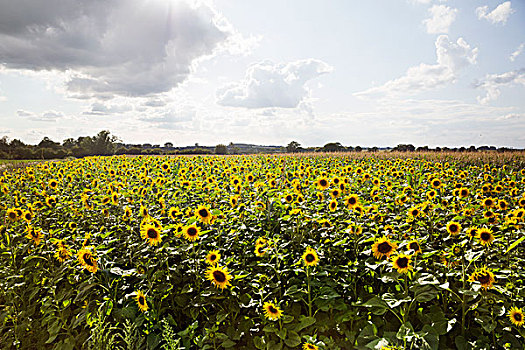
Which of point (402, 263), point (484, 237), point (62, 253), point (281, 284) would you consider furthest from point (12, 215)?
point (484, 237)

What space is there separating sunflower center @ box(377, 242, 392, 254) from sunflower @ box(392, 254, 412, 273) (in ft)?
0.63

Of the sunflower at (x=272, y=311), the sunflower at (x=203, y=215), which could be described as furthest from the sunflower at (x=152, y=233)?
the sunflower at (x=272, y=311)

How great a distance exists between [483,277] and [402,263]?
703mm

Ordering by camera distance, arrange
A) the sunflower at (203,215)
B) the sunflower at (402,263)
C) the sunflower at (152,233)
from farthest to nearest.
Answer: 1. the sunflower at (203,215)
2. the sunflower at (152,233)
3. the sunflower at (402,263)

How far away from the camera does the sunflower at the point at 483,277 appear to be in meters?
2.73

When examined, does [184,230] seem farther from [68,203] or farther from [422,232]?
[68,203]

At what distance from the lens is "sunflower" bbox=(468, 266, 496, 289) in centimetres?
273

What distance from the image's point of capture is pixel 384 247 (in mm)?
2975

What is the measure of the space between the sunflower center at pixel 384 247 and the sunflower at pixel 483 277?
0.68 meters

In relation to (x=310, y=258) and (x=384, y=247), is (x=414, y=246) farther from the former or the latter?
(x=310, y=258)

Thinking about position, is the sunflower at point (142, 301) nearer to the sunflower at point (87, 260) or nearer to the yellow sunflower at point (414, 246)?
the sunflower at point (87, 260)

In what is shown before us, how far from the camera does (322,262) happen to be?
3680 mm

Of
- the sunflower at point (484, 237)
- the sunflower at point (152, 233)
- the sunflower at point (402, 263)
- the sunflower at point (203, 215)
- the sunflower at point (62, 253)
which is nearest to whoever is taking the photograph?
the sunflower at point (402, 263)

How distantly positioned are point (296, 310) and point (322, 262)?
0.64 metres
